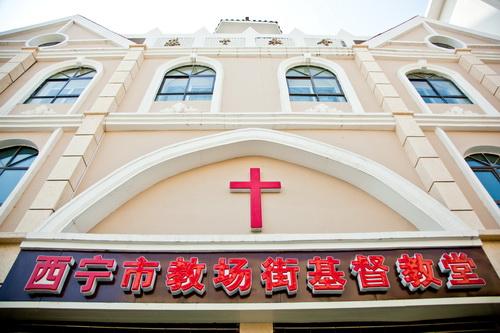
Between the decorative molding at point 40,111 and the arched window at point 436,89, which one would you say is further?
the arched window at point 436,89

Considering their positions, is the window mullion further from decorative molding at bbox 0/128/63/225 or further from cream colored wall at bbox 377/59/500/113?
cream colored wall at bbox 377/59/500/113

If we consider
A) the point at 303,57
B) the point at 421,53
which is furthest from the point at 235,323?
the point at 421,53

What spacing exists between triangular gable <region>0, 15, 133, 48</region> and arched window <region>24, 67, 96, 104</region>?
1418 mm

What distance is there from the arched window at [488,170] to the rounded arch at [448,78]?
121cm

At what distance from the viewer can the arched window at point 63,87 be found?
22.9 feet

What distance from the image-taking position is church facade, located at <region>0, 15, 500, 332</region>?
3420 millimetres

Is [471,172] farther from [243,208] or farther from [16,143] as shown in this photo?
[16,143]

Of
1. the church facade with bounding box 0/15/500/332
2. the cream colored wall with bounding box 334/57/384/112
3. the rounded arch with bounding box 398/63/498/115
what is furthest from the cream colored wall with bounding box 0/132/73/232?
the rounded arch with bounding box 398/63/498/115

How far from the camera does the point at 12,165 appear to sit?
18.3ft

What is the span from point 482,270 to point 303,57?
6.20m

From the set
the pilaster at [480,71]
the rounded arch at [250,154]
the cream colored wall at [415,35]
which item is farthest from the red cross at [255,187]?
the cream colored wall at [415,35]

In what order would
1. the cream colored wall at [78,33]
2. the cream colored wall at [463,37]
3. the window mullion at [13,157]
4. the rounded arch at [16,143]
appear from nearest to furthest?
1. the window mullion at [13,157]
2. the rounded arch at [16,143]
3. the cream colored wall at [463,37]
4. the cream colored wall at [78,33]

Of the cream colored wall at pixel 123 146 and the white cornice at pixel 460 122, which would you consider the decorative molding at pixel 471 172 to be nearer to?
the white cornice at pixel 460 122

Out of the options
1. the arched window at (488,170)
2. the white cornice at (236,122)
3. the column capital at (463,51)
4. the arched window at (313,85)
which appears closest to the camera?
the arched window at (488,170)
